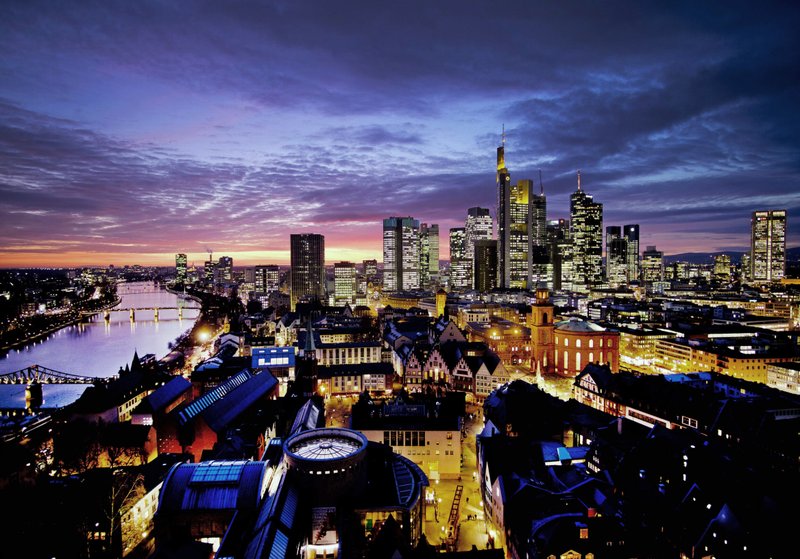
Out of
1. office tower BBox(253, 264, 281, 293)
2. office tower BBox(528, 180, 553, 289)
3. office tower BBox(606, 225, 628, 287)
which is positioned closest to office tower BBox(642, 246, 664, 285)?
office tower BBox(606, 225, 628, 287)

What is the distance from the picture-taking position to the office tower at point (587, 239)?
166m

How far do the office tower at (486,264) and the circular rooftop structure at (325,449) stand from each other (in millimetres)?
134874

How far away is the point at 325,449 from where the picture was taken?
17.6 metres

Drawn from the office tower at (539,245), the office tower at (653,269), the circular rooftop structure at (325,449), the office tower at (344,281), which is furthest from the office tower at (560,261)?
the circular rooftop structure at (325,449)

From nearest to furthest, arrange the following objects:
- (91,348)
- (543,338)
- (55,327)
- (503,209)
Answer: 1. (543,338)
2. (91,348)
3. (55,327)
4. (503,209)

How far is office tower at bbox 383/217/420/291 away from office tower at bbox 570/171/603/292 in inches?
2299

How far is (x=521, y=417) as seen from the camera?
25406 millimetres

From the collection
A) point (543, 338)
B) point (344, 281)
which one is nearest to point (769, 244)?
point (344, 281)

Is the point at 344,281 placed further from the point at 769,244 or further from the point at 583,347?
the point at 769,244

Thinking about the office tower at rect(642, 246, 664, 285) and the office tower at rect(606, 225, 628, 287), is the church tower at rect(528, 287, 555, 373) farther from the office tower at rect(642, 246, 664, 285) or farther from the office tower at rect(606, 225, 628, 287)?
the office tower at rect(642, 246, 664, 285)

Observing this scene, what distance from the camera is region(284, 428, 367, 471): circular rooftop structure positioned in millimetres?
16234

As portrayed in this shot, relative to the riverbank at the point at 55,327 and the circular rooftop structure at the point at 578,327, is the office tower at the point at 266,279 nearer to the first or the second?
the riverbank at the point at 55,327

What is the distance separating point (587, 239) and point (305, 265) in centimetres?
9988

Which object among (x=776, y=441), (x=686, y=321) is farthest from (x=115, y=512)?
(x=686, y=321)
